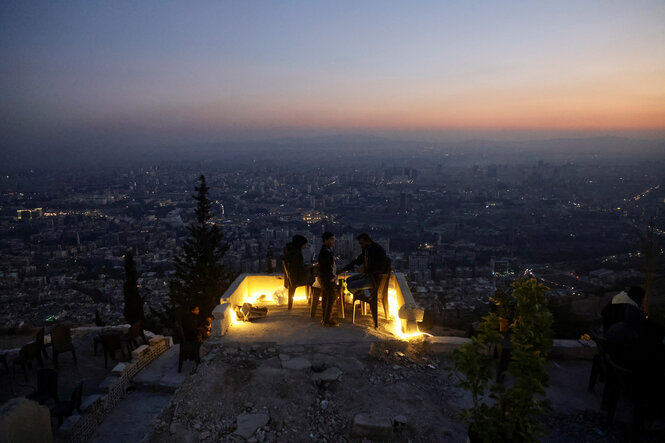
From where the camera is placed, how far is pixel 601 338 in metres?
4.20

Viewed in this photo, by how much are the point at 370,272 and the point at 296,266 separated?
4.63 ft

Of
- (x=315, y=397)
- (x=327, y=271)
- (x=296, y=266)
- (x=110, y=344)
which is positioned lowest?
(x=110, y=344)

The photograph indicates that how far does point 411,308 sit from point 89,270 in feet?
94.9

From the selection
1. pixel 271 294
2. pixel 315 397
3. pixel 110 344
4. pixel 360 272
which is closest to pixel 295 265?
pixel 360 272

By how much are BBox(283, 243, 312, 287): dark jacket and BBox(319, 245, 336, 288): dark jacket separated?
713 millimetres

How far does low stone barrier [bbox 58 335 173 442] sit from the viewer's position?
5121 mm

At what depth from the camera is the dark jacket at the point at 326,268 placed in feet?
19.7

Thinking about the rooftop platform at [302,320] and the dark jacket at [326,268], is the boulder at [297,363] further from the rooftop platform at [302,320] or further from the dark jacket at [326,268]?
the dark jacket at [326,268]

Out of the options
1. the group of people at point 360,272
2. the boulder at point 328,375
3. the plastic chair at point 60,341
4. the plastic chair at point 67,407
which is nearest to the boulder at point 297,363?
the boulder at point 328,375

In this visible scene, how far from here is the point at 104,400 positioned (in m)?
5.57

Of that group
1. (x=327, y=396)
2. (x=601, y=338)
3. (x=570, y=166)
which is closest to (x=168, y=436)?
(x=327, y=396)

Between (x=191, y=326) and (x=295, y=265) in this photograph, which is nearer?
(x=191, y=326)

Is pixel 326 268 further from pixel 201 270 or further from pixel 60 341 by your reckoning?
pixel 201 270

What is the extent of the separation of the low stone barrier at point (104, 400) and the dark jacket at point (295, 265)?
10.3 feet
